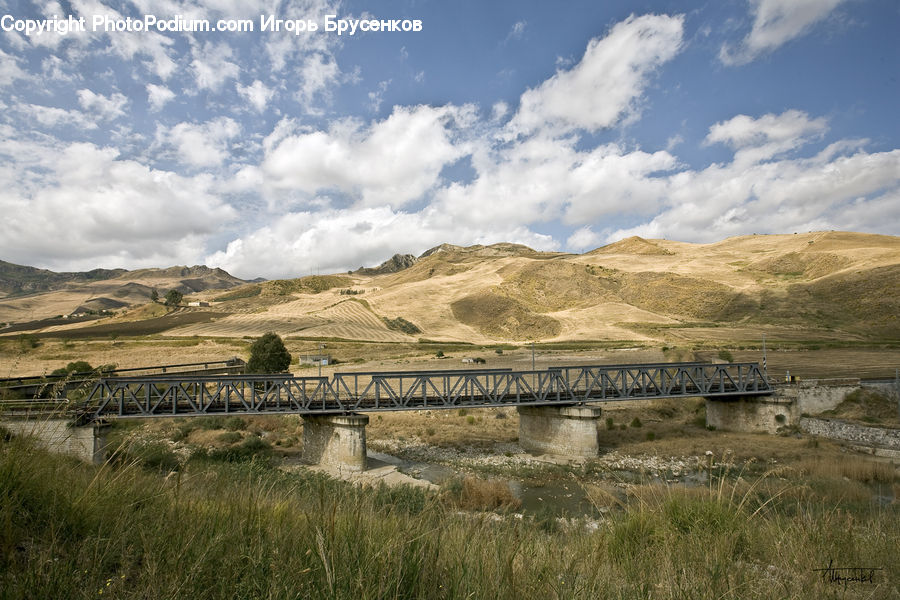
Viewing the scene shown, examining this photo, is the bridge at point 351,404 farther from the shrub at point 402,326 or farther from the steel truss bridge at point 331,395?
the shrub at point 402,326

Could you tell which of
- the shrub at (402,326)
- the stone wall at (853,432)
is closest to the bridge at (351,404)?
the stone wall at (853,432)

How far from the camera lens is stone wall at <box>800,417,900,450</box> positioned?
81.1 ft

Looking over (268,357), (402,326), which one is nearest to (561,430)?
(268,357)

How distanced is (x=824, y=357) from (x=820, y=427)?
1161 inches

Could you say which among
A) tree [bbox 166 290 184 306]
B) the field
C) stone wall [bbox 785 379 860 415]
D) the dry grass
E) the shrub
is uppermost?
tree [bbox 166 290 184 306]

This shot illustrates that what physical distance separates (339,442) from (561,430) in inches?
505

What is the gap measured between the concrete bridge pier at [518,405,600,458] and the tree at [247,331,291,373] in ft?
91.5

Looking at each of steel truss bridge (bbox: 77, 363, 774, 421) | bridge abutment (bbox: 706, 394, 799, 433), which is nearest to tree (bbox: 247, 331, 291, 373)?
steel truss bridge (bbox: 77, 363, 774, 421)

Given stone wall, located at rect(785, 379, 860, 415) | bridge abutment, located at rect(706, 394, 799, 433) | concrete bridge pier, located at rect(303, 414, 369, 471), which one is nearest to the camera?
concrete bridge pier, located at rect(303, 414, 369, 471)

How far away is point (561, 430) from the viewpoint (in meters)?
26.5

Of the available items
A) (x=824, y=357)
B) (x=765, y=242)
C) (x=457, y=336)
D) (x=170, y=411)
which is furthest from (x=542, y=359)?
(x=765, y=242)

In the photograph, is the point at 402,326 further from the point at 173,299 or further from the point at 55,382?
the point at 55,382

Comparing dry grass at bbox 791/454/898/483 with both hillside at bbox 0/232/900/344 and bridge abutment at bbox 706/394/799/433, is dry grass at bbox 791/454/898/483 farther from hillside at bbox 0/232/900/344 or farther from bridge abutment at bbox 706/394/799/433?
hillside at bbox 0/232/900/344

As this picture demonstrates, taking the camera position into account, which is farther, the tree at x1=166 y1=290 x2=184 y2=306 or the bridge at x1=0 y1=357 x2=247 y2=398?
the tree at x1=166 y1=290 x2=184 y2=306
